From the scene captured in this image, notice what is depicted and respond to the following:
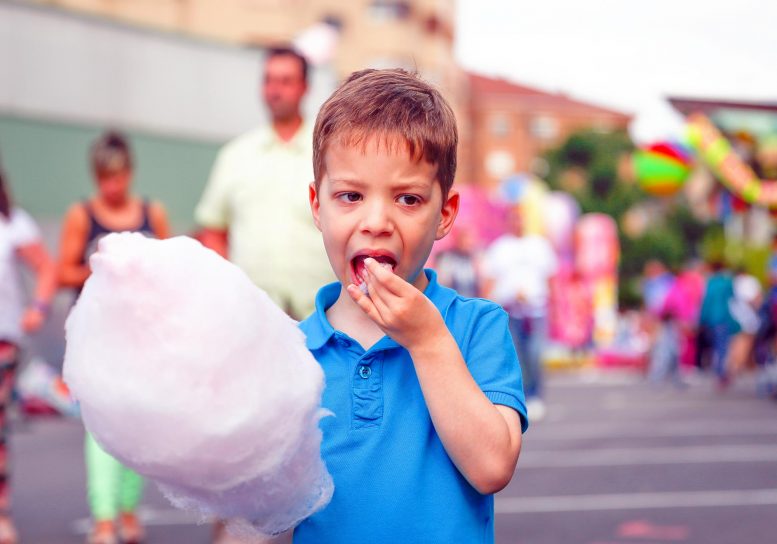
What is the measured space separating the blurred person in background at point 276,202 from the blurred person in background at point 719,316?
1370 centimetres

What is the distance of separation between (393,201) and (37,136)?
16088 millimetres

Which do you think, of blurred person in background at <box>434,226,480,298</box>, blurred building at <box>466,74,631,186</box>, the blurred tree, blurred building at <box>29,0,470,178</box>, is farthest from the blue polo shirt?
blurred building at <box>466,74,631,186</box>

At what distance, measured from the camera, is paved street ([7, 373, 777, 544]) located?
6.45 metres

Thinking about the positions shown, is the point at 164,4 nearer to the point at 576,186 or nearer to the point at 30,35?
the point at 30,35

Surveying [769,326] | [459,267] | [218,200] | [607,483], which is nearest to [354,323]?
[218,200]

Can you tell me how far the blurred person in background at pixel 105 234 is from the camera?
5.61 metres

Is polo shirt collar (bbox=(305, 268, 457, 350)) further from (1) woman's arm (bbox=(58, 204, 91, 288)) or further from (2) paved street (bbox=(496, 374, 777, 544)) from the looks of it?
(2) paved street (bbox=(496, 374, 777, 544))

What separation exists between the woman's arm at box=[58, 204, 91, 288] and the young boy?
151 inches

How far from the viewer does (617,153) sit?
64000mm

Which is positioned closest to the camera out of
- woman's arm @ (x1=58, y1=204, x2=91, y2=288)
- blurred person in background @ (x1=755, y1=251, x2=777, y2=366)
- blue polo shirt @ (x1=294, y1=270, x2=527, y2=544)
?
blue polo shirt @ (x1=294, y1=270, x2=527, y2=544)

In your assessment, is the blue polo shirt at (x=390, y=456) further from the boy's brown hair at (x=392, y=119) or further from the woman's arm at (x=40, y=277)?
the woman's arm at (x=40, y=277)

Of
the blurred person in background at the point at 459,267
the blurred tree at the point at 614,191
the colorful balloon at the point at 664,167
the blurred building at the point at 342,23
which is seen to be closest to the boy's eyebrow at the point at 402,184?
the blurred person in background at the point at 459,267

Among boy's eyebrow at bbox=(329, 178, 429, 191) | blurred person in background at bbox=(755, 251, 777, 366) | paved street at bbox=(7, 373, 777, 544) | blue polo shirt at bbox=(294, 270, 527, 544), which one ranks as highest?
boy's eyebrow at bbox=(329, 178, 429, 191)

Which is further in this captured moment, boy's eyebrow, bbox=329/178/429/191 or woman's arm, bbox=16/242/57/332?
woman's arm, bbox=16/242/57/332
